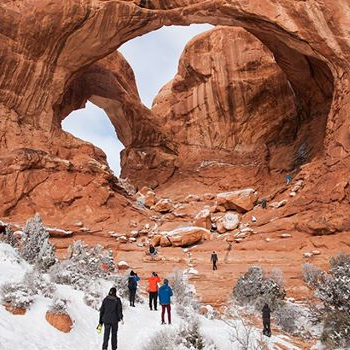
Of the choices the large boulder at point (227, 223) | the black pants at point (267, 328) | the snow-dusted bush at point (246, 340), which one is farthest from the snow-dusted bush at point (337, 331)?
the large boulder at point (227, 223)

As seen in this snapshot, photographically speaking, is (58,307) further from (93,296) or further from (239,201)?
(239,201)

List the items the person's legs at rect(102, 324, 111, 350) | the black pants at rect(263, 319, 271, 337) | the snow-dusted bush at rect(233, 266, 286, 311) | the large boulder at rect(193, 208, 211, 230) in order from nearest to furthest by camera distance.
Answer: the person's legs at rect(102, 324, 111, 350) → the black pants at rect(263, 319, 271, 337) → the snow-dusted bush at rect(233, 266, 286, 311) → the large boulder at rect(193, 208, 211, 230)

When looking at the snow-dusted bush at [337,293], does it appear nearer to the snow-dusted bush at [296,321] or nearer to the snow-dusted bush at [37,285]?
the snow-dusted bush at [296,321]

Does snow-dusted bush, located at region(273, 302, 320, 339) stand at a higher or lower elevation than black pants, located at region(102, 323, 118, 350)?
lower

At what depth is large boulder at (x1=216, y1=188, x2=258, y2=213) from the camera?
2292cm

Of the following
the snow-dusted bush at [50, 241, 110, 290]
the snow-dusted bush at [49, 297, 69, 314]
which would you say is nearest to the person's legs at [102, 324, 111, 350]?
the snow-dusted bush at [49, 297, 69, 314]

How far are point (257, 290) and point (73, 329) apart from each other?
28.3ft

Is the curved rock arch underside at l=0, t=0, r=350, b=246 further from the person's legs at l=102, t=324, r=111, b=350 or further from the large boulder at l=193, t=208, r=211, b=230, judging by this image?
the person's legs at l=102, t=324, r=111, b=350

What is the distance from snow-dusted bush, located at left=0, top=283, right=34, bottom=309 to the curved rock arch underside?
14.5 metres

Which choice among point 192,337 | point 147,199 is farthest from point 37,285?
point 147,199

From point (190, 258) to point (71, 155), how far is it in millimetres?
10193

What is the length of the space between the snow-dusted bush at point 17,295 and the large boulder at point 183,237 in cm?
1313

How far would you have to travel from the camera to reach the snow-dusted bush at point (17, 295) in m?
5.89

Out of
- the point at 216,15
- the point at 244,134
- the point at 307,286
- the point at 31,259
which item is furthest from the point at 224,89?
the point at 31,259
